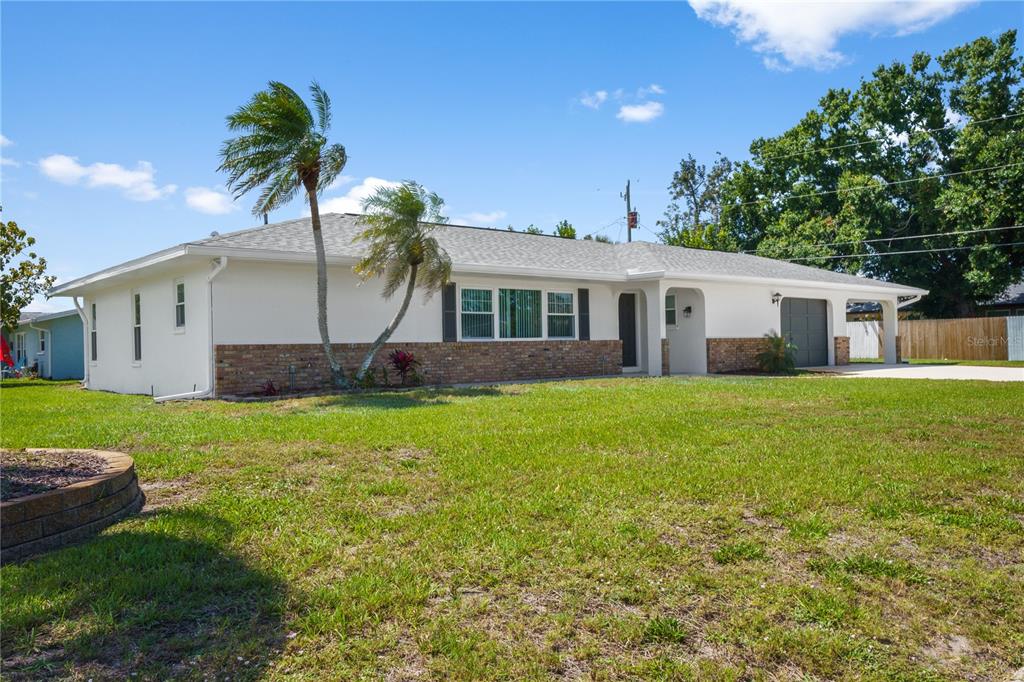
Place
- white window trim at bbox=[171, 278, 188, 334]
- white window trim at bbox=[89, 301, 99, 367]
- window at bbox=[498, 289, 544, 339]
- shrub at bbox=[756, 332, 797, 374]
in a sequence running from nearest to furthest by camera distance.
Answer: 1. white window trim at bbox=[171, 278, 188, 334]
2. window at bbox=[498, 289, 544, 339]
3. white window trim at bbox=[89, 301, 99, 367]
4. shrub at bbox=[756, 332, 797, 374]

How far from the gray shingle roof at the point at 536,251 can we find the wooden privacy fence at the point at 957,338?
5.52 metres

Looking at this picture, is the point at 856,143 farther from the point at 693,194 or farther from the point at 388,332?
the point at 388,332

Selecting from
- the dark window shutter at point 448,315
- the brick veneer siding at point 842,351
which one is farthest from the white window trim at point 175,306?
the brick veneer siding at point 842,351

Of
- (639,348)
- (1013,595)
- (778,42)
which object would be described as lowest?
(1013,595)

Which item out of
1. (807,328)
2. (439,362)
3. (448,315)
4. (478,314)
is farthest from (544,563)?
(807,328)

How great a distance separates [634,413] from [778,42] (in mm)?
12689

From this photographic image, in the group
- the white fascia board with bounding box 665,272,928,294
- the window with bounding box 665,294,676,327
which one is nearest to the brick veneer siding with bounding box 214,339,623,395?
the window with bounding box 665,294,676,327

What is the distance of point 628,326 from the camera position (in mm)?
20516

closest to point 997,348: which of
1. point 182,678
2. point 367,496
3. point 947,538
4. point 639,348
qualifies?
point 639,348

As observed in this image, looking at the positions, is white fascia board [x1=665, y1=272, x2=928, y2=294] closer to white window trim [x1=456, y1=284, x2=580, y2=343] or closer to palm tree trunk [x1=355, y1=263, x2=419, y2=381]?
white window trim [x1=456, y1=284, x2=580, y2=343]

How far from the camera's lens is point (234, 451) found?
22.5ft

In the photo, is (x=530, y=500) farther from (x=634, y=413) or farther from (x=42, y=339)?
(x=42, y=339)

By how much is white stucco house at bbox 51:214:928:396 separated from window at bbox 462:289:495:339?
0.03 m

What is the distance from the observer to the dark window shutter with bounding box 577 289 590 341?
18.4 m
